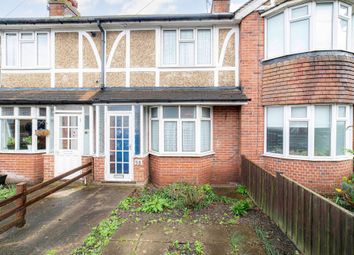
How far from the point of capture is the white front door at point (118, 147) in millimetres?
7695

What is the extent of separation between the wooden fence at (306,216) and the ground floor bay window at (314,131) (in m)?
2.26

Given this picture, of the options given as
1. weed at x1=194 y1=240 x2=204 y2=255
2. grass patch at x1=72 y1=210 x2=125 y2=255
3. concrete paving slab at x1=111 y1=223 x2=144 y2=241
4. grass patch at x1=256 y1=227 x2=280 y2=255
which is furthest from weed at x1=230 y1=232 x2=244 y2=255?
grass patch at x1=72 y1=210 x2=125 y2=255

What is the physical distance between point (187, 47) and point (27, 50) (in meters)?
6.62

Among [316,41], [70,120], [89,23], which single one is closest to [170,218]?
[70,120]

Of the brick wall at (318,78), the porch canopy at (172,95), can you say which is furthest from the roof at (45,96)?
the brick wall at (318,78)

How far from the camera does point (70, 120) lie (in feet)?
26.3

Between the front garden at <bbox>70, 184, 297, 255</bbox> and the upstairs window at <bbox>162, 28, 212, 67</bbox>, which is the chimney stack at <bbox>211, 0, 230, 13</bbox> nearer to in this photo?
the upstairs window at <bbox>162, 28, 212, 67</bbox>

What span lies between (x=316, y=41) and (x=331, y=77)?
1259 mm

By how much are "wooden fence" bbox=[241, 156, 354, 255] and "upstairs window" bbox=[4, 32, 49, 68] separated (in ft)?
30.7

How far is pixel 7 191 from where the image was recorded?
7020 millimetres

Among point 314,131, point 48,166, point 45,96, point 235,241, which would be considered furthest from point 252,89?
point 48,166

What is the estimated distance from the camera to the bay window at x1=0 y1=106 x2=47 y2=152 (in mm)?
8078

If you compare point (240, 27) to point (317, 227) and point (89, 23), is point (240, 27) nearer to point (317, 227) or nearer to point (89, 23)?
point (89, 23)

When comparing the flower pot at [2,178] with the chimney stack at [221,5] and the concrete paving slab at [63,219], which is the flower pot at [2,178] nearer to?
the concrete paving slab at [63,219]
